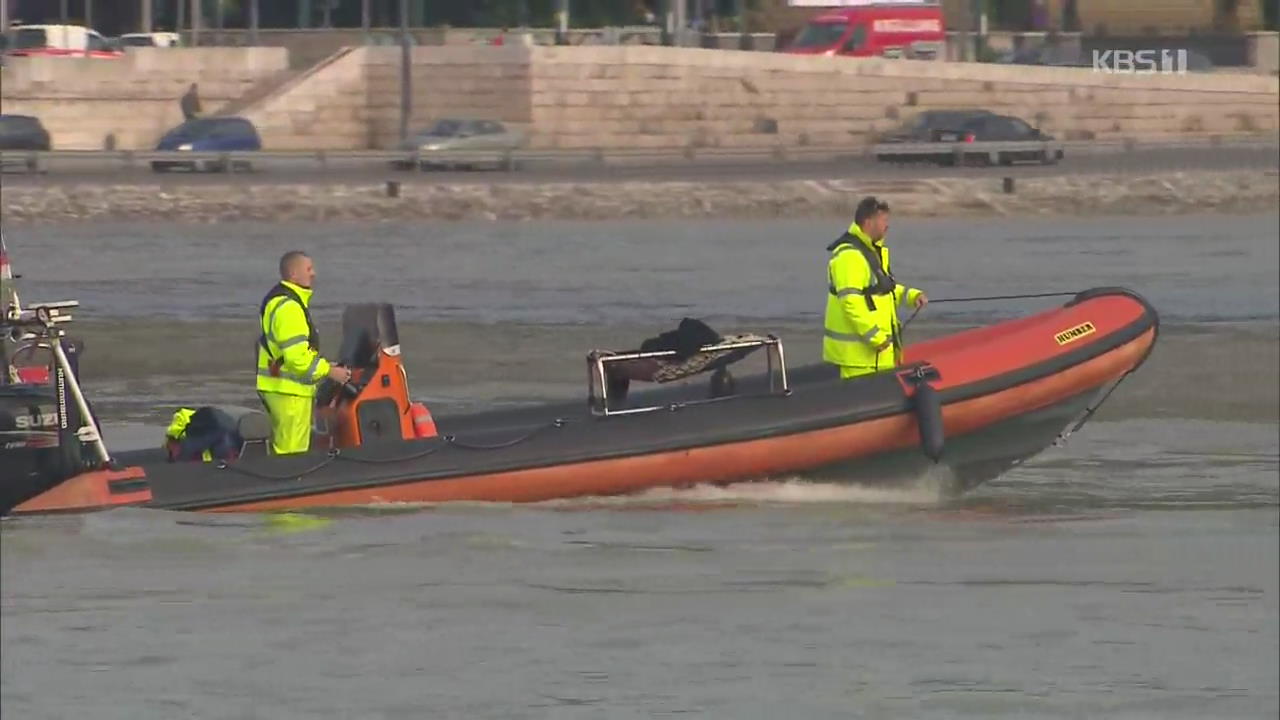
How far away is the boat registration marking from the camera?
11109mm

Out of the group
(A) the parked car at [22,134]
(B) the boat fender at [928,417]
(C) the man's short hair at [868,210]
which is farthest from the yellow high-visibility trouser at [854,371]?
(A) the parked car at [22,134]

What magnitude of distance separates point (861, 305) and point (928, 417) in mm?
555

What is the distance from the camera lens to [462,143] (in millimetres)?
36656

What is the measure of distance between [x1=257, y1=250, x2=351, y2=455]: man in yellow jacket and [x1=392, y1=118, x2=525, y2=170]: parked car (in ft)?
80.8

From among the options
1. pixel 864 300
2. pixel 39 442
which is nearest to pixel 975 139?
pixel 864 300

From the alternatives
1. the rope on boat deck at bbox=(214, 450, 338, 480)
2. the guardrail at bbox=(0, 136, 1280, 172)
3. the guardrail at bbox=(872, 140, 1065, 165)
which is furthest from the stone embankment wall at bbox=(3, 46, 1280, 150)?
the rope on boat deck at bbox=(214, 450, 338, 480)

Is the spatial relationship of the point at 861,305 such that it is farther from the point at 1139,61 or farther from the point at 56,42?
the point at 1139,61

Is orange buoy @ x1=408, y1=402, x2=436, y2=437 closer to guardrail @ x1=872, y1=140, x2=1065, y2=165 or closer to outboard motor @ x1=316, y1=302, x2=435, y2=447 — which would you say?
outboard motor @ x1=316, y1=302, x2=435, y2=447

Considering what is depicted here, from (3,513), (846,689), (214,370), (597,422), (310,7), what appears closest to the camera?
(846,689)

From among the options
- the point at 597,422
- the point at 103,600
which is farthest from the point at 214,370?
the point at 103,600

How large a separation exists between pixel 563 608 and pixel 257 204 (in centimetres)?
2207

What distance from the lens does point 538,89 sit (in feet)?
134

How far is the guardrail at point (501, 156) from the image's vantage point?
113 ft

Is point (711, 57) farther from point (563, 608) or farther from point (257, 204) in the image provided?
point (563, 608)
